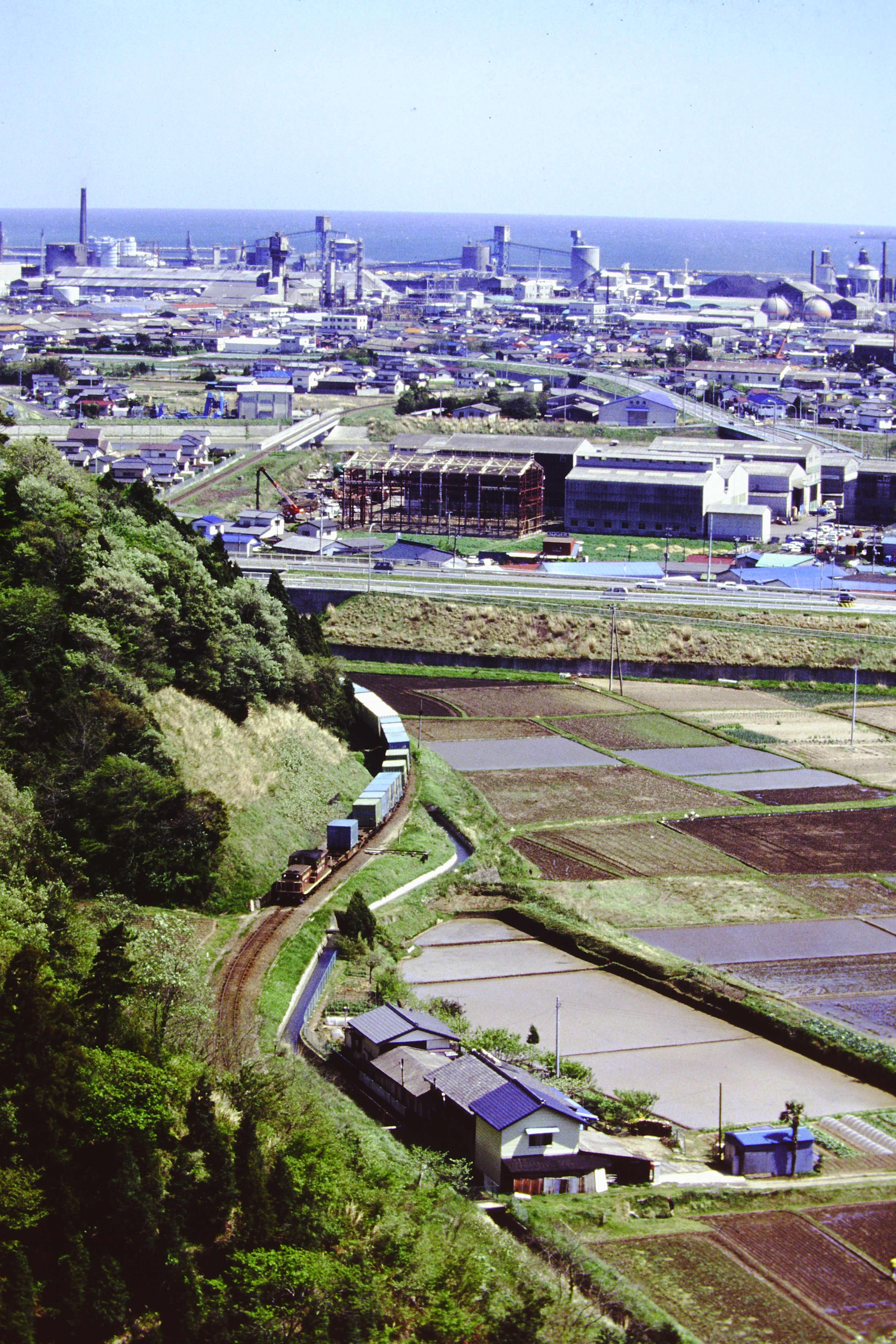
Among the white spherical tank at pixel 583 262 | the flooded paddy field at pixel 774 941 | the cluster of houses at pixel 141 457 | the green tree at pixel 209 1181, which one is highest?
the white spherical tank at pixel 583 262

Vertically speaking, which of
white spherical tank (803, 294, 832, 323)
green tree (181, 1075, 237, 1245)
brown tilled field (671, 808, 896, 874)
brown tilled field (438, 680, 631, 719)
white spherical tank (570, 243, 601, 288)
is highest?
white spherical tank (570, 243, 601, 288)

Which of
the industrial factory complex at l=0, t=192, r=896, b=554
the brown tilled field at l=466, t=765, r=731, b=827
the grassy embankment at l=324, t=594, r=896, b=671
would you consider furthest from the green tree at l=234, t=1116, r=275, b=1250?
the industrial factory complex at l=0, t=192, r=896, b=554

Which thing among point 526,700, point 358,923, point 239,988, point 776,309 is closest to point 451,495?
point 526,700

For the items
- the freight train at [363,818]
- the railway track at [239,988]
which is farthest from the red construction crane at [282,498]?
the railway track at [239,988]

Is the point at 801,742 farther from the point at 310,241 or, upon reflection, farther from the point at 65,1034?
the point at 310,241

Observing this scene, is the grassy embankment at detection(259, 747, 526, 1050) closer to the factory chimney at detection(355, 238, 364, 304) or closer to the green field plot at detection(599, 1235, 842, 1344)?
the green field plot at detection(599, 1235, 842, 1344)

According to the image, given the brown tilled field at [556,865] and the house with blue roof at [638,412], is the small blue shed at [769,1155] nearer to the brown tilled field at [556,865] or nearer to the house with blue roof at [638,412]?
the brown tilled field at [556,865]

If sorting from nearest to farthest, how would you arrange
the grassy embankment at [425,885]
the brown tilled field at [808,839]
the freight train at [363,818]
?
the grassy embankment at [425,885] < the freight train at [363,818] < the brown tilled field at [808,839]
